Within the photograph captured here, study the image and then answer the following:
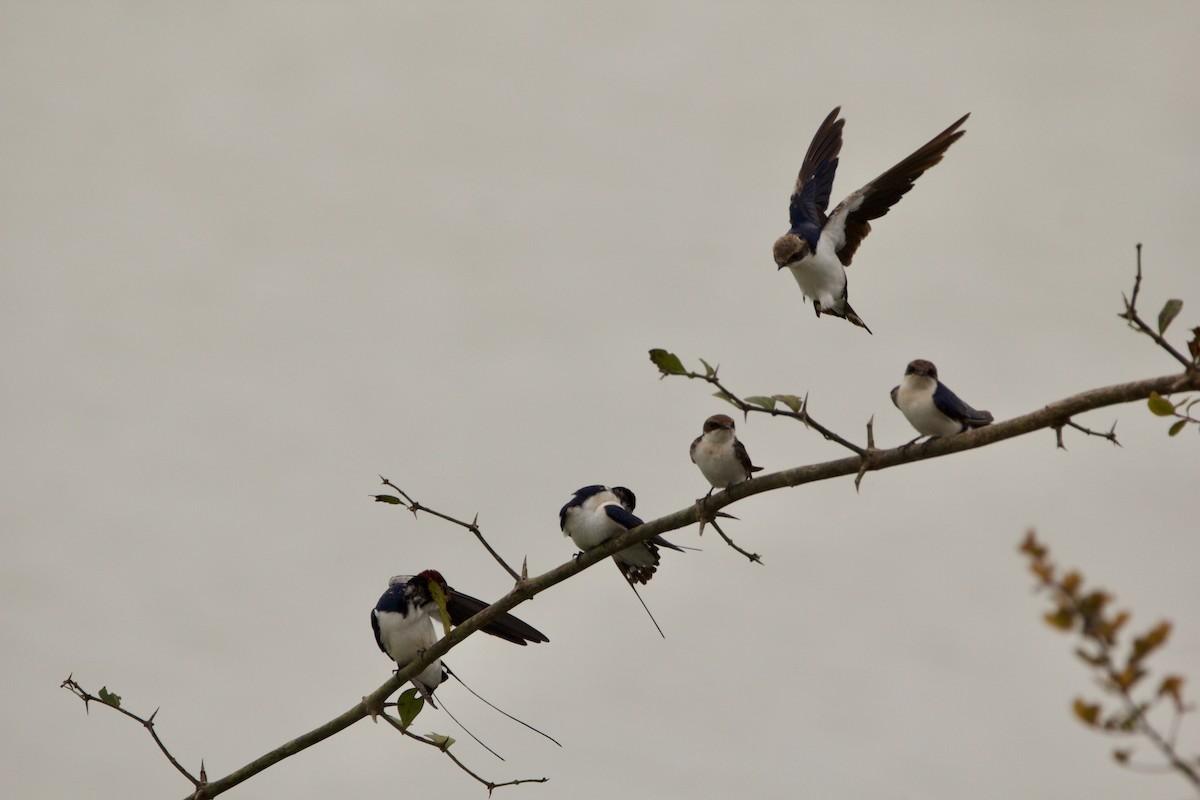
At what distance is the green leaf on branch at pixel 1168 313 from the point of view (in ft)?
13.1

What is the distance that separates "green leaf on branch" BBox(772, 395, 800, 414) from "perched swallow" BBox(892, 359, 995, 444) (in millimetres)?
1109

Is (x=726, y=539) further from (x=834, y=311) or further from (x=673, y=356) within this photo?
(x=834, y=311)

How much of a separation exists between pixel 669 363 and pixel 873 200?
4690mm

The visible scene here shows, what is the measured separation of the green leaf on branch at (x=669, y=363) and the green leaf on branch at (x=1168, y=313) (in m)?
1.52

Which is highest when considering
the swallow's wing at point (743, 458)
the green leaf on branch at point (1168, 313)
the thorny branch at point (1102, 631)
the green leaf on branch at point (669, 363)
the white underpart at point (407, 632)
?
the white underpart at point (407, 632)

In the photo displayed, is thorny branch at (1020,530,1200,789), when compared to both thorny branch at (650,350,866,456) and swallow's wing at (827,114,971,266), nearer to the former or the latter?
thorny branch at (650,350,866,456)

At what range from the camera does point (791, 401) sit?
4.32 metres

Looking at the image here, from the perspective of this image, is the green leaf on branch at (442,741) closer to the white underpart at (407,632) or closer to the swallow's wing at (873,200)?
the white underpart at (407,632)

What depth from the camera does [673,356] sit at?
4242 millimetres

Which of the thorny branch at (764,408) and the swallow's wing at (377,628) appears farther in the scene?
the swallow's wing at (377,628)

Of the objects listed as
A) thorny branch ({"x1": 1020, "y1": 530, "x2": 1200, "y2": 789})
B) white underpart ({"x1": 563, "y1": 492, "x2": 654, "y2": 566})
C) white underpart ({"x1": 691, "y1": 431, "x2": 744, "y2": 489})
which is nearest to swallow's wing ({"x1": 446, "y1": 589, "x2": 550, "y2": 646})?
white underpart ({"x1": 563, "y1": 492, "x2": 654, "y2": 566})

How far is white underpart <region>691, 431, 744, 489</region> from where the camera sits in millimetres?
6281

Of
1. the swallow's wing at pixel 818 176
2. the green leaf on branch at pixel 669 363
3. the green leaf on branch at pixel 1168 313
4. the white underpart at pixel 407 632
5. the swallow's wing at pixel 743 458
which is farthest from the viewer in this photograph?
the swallow's wing at pixel 818 176

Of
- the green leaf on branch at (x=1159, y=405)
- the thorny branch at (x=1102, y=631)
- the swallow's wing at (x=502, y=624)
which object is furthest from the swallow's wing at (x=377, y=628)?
the thorny branch at (x=1102, y=631)
